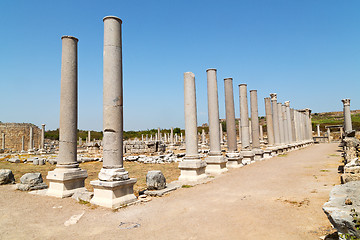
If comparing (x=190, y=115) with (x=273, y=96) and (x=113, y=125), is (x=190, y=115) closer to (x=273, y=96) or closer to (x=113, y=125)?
(x=113, y=125)

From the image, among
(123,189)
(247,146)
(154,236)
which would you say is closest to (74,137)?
(123,189)

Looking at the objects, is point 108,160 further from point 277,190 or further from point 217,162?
point 217,162

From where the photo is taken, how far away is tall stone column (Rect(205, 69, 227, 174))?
11.9m

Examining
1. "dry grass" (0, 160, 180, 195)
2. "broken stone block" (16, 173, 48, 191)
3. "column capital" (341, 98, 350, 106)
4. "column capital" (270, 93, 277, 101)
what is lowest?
"dry grass" (0, 160, 180, 195)

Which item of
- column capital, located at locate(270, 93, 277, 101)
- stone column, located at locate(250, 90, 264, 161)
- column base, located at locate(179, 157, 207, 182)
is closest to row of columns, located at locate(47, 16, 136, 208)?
column base, located at locate(179, 157, 207, 182)

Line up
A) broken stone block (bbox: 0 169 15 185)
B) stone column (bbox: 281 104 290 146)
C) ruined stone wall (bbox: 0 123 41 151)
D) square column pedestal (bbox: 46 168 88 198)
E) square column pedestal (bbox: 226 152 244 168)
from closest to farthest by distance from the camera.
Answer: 1. square column pedestal (bbox: 46 168 88 198)
2. broken stone block (bbox: 0 169 15 185)
3. square column pedestal (bbox: 226 152 244 168)
4. stone column (bbox: 281 104 290 146)
5. ruined stone wall (bbox: 0 123 41 151)

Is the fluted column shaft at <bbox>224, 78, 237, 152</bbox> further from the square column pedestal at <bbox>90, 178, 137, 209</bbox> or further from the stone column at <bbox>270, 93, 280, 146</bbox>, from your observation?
the stone column at <bbox>270, 93, 280, 146</bbox>

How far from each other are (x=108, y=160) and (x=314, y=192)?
20.1ft

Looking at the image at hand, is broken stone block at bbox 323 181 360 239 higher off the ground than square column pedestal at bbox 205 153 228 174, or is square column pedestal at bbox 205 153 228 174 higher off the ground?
broken stone block at bbox 323 181 360 239

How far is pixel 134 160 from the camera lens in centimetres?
2153

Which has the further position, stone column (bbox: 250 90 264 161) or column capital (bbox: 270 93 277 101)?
column capital (bbox: 270 93 277 101)

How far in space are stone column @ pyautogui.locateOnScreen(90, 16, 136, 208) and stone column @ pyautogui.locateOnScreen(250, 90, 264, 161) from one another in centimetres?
1266

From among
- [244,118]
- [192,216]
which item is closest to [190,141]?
[192,216]

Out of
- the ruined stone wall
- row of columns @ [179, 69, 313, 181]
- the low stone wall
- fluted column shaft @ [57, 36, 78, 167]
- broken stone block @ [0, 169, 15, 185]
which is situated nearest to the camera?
fluted column shaft @ [57, 36, 78, 167]
